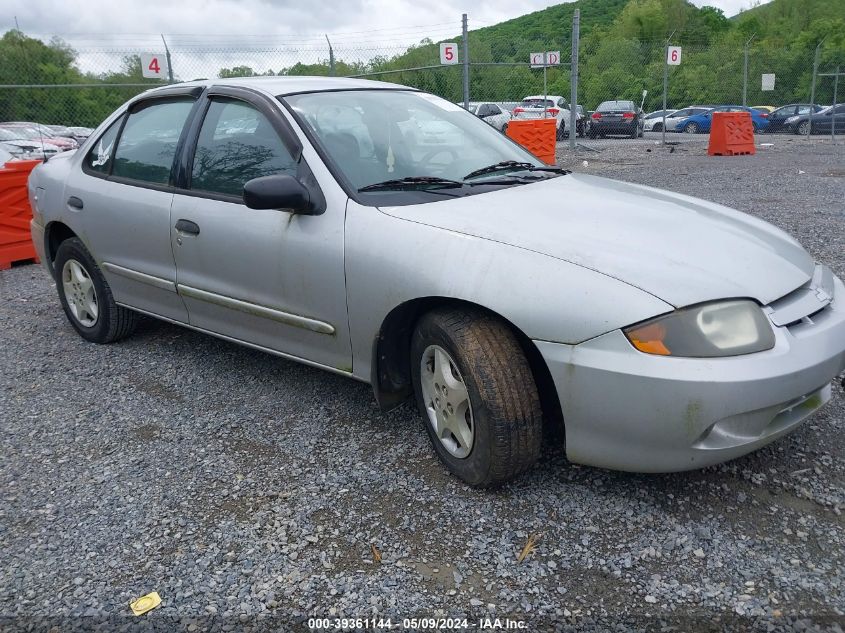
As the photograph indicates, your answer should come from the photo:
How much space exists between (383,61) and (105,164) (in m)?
13.9

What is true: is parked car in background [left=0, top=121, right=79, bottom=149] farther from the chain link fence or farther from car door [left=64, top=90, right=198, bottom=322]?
car door [left=64, top=90, right=198, bottom=322]

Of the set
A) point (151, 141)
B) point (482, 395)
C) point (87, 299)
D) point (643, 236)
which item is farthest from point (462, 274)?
point (87, 299)

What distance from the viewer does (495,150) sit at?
3770 millimetres

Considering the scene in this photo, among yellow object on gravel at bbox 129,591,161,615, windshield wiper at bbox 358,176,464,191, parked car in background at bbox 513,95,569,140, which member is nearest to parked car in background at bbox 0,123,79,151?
parked car in background at bbox 513,95,569,140

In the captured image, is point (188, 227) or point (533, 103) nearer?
point (188, 227)

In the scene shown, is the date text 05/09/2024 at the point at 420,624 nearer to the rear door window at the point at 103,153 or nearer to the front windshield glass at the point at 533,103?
the rear door window at the point at 103,153

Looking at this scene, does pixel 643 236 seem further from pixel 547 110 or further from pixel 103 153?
pixel 547 110

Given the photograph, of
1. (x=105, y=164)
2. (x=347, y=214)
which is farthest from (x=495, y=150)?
(x=105, y=164)

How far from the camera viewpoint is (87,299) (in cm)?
473

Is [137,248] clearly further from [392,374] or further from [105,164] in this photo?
[392,374]

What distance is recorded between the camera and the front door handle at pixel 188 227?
12.0 ft

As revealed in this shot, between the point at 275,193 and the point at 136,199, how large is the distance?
137cm

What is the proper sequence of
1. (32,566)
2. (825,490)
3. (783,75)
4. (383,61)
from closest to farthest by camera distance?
1. (32,566)
2. (825,490)
3. (383,61)
4. (783,75)

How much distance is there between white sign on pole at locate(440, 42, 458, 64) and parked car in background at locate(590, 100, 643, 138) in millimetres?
11781
